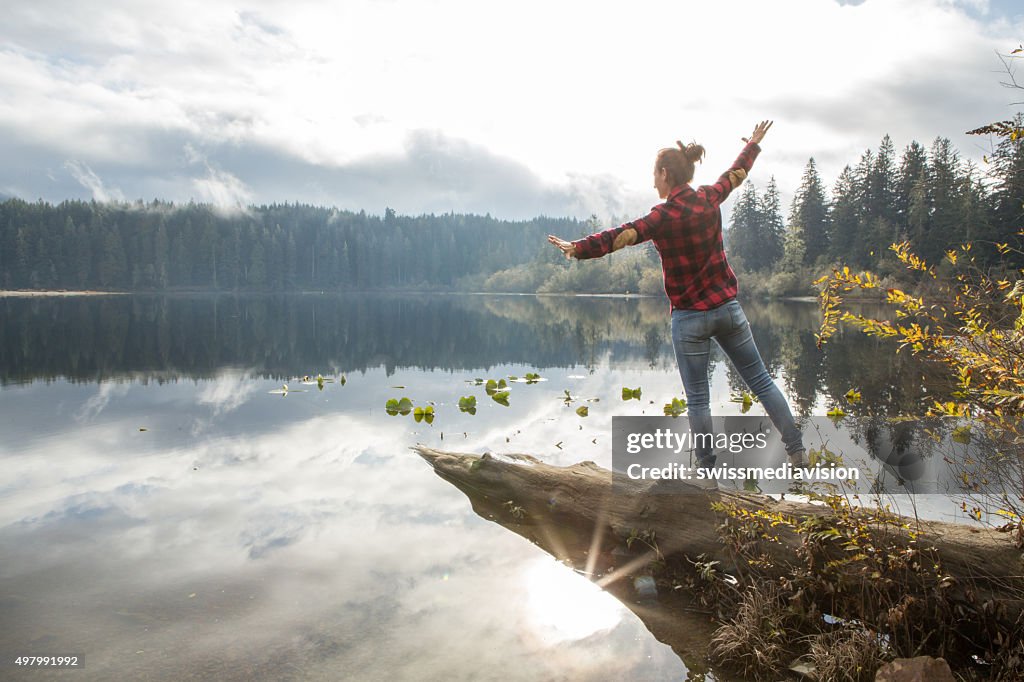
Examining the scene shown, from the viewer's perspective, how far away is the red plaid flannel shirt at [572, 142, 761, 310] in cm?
521

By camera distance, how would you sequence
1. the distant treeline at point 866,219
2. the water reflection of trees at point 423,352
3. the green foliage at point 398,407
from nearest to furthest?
1. the green foliage at point 398,407
2. the water reflection of trees at point 423,352
3. the distant treeline at point 866,219

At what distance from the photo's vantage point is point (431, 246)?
19975 cm

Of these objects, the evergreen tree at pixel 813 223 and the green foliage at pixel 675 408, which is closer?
the green foliage at pixel 675 408

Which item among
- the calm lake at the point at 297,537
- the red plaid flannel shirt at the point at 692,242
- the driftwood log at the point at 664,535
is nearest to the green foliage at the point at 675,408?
the calm lake at the point at 297,537

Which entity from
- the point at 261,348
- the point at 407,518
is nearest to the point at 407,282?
the point at 261,348

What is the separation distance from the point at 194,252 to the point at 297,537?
160507 millimetres

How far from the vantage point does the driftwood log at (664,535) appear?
3693mm

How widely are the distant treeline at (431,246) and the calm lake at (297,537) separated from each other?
4.08m

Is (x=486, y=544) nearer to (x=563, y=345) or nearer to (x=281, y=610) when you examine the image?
(x=281, y=610)

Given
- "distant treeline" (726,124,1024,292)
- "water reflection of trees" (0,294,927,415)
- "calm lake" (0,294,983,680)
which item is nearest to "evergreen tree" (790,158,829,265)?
"distant treeline" (726,124,1024,292)

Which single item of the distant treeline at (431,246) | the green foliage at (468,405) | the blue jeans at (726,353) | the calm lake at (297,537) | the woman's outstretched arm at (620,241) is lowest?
the calm lake at (297,537)

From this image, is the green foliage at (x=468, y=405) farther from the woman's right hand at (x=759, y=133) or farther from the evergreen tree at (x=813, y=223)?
the evergreen tree at (x=813, y=223)

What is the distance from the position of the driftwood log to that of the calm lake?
0.24 meters

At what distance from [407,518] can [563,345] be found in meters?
19.7
